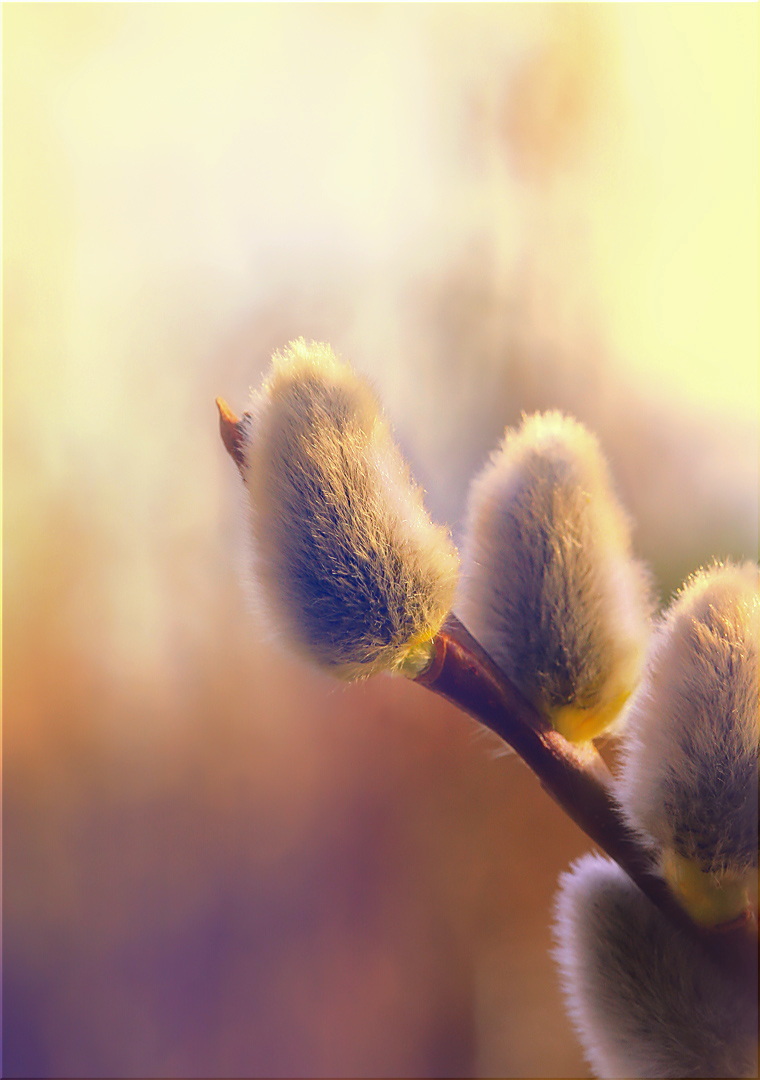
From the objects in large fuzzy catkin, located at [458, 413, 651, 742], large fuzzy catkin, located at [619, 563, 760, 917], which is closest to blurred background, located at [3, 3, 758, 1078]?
large fuzzy catkin, located at [458, 413, 651, 742]

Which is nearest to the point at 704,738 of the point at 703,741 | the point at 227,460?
the point at 703,741

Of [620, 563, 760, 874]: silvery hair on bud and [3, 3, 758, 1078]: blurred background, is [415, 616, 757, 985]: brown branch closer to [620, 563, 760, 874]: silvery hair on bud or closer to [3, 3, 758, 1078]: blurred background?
[620, 563, 760, 874]: silvery hair on bud

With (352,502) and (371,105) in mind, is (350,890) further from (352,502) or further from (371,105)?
(371,105)

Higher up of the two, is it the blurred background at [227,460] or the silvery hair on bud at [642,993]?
the blurred background at [227,460]

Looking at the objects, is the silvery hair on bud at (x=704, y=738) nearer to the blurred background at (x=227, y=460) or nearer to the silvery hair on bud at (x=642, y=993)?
the silvery hair on bud at (x=642, y=993)

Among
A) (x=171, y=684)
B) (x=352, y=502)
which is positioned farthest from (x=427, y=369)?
(x=352, y=502)

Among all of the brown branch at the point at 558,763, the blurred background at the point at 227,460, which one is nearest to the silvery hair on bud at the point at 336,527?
the brown branch at the point at 558,763
